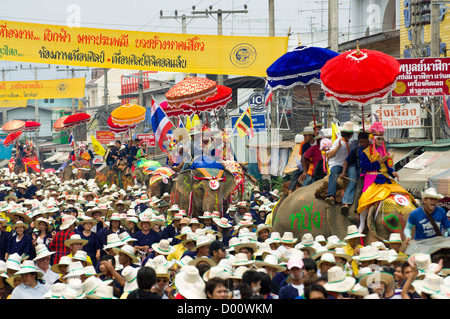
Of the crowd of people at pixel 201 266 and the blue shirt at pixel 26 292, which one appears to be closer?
the crowd of people at pixel 201 266

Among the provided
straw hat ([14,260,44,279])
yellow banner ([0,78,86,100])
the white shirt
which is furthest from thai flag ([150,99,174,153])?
yellow banner ([0,78,86,100])

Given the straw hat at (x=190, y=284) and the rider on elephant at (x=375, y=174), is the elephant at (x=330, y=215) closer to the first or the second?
the rider on elephant at (x=375, y=174)

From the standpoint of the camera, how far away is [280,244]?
35.1 feet

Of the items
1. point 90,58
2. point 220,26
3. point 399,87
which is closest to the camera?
point 399,87

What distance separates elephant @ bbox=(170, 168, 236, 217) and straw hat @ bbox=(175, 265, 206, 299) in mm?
9301

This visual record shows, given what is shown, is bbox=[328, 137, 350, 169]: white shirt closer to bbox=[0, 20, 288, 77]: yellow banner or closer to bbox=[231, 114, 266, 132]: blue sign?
bbox=[0, 20, 288, 77]: yellow banner

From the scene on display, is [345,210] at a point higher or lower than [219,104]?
lower

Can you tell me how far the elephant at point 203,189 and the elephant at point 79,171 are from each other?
45.2ft

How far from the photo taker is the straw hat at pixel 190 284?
261 inches

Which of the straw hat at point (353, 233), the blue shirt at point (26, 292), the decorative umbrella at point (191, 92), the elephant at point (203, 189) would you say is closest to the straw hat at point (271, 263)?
the straw hat at point (353, 233)

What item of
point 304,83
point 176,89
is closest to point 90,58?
point 176,89

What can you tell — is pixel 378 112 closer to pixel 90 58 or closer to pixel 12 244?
pixel 90 58

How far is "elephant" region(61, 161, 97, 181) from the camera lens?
100 feet
